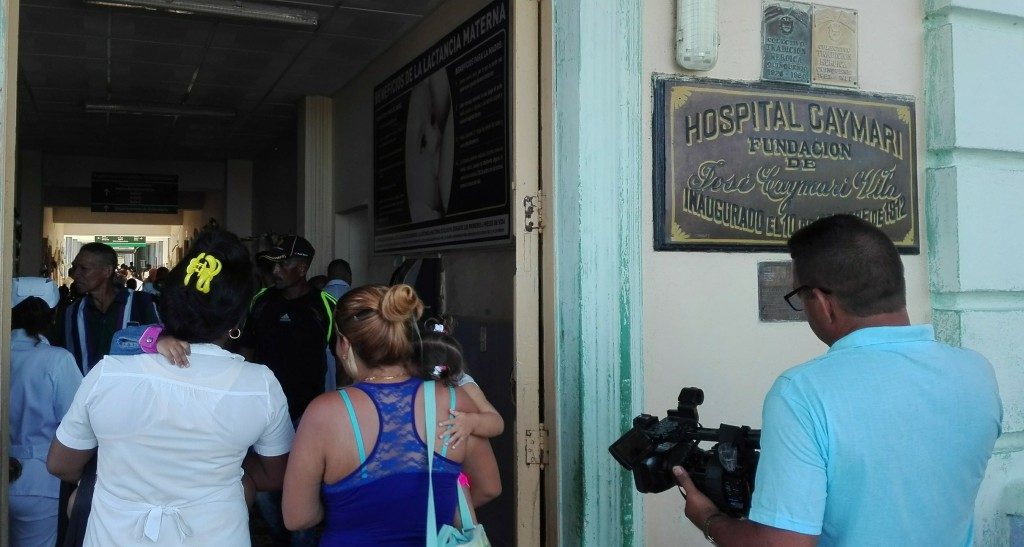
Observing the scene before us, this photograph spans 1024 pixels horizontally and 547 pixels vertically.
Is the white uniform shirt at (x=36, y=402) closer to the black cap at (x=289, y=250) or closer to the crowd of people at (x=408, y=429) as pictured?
the crowd of people at (x=408, y=429)

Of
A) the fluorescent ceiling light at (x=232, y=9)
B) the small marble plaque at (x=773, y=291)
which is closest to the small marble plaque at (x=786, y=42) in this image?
the small marble plaque at (x=773, y=291)

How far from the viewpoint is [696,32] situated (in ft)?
10.3

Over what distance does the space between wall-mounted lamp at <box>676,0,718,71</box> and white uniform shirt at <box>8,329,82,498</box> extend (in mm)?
2564

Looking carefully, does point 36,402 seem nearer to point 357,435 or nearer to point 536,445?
point 357,435

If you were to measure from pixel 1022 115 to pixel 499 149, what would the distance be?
2.50 meters

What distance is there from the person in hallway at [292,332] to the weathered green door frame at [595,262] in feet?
5.60

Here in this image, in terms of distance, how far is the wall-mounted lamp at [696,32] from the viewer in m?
3.14

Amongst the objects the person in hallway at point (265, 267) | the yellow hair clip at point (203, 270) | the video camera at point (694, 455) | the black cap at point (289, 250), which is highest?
the black cap at point (289, 250)

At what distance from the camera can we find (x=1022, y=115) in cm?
366

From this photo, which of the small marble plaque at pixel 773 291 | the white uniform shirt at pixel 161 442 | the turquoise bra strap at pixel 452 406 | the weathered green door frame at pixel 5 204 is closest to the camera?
the white uniform shirt at pixel 161 442

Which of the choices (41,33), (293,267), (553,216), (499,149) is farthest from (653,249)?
(41,33)

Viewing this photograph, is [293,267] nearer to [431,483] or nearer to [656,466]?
[431,483]

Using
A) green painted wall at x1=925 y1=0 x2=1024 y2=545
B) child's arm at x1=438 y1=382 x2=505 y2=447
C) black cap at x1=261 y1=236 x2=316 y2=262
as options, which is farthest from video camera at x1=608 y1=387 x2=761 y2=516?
black cap at x1=261 y1=236 x2=316 y2=262

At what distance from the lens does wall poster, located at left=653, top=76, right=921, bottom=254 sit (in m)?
3.18
